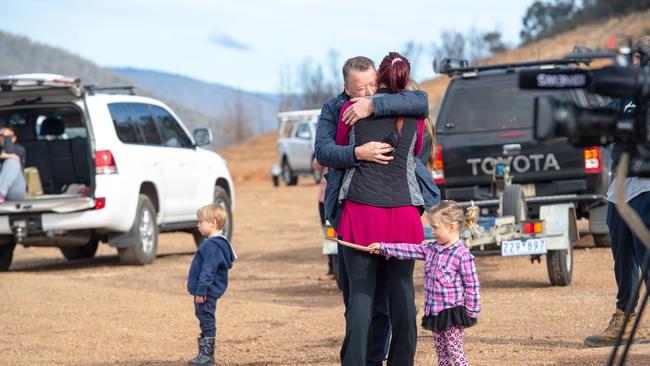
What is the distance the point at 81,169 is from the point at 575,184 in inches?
233

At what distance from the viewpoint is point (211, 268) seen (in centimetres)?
807

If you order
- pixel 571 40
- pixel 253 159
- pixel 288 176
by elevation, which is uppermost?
pixel 571 40

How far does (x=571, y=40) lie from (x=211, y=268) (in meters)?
55.6

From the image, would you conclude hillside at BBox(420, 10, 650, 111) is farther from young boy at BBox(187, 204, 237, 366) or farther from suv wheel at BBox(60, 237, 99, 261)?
young boy at BBox(187, 204, 237, 366)

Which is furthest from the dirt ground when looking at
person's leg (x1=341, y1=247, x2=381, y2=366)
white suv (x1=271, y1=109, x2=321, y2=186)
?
white suv (x1=271, y1=109, x2=321, y2=186)

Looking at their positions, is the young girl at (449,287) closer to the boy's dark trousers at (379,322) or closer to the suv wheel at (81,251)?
the boy's dark trousers at (379,322)

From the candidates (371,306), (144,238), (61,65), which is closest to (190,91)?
(61,65)

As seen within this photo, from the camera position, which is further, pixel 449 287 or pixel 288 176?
pixel 288 176

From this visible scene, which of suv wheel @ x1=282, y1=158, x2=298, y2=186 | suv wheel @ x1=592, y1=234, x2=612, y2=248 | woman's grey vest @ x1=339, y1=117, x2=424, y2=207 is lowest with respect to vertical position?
suv wheel @ x1=282, y1=158, x2=298, y2=186

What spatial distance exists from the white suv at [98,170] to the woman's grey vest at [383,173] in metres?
7.97

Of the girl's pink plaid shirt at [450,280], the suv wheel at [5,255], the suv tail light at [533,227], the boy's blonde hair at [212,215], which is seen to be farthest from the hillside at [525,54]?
the girl's pink plaid shirt at [450,280]

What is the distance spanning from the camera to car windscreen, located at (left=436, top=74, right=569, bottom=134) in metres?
13.6

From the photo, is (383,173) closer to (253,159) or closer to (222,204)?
(222,204)

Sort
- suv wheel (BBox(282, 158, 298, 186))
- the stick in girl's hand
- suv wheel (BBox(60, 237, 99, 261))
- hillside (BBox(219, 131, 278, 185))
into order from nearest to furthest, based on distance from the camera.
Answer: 1. the stick in girl's hand
2. suv wheel (BBox(60, 237, 99, 261))
3. suv wheel (BBox(282, 158, 298, 186))
4. hillside (BBox(219, 131, 278, 185))
